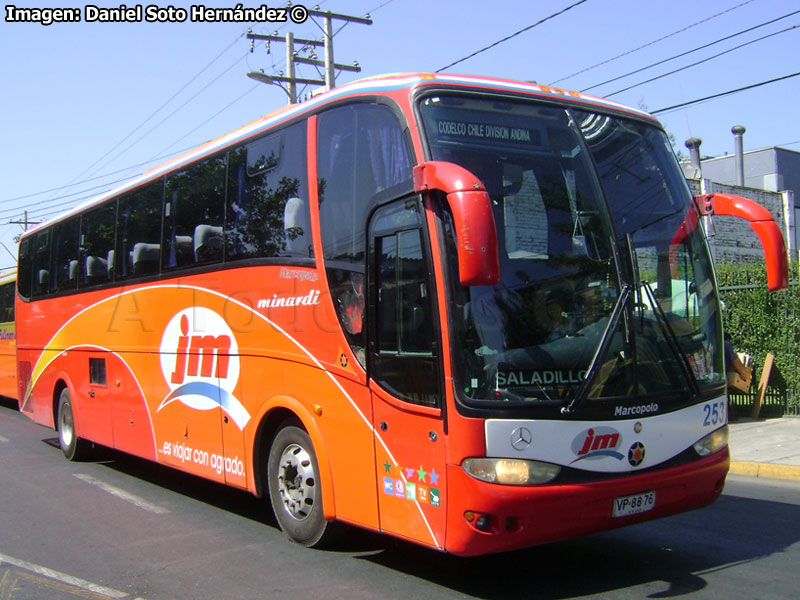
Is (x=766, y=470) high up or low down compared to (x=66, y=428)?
down

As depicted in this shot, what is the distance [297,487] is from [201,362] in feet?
7.25

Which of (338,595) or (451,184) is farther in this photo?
(338,595)

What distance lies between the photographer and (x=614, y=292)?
5.52 metres

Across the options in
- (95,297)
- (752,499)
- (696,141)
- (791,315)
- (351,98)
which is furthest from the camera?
(696,141)

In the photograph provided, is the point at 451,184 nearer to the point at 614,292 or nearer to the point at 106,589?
the point at 614,292

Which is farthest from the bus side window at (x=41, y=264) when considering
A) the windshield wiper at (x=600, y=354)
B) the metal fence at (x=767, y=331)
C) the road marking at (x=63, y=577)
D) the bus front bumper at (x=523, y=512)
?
the metal fence at (x=767, y=331)

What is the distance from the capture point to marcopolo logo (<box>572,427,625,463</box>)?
5227 millimetres

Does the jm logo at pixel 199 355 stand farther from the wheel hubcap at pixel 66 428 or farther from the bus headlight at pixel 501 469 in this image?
the wheel hubcap at pixel 66 428

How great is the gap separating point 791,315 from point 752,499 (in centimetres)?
652

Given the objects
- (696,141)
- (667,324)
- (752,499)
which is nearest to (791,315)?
(752,499)

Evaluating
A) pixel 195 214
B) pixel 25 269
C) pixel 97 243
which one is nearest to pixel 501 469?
pixel 195 214

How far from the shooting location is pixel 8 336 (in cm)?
1848

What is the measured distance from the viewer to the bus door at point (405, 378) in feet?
17.4

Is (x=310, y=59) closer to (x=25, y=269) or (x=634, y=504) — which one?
(x=25, y=269)
